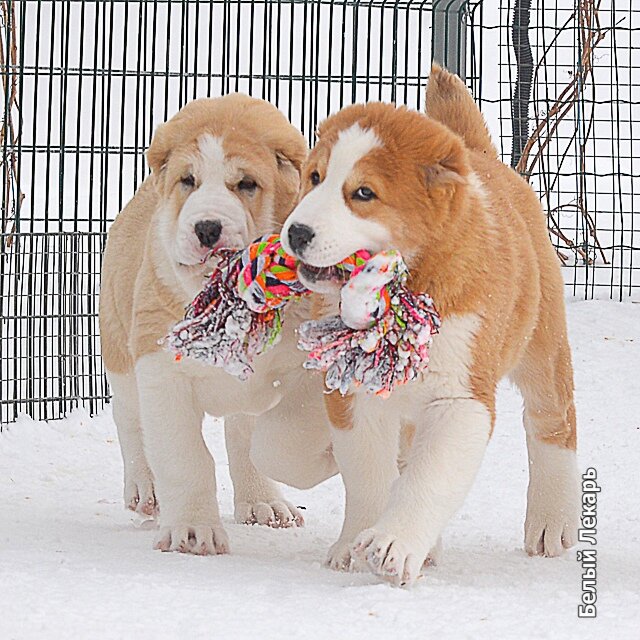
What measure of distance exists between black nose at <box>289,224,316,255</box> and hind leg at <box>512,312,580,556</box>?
0.95m

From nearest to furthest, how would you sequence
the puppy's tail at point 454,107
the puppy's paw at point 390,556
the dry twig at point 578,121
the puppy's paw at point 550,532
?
the puppy's paw at point 390,556 → the puppy's paw at point 550,532 → the puppy's tail at point 454,107 → the dry twig at point 578,121

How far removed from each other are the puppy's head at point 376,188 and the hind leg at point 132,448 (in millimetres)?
1206

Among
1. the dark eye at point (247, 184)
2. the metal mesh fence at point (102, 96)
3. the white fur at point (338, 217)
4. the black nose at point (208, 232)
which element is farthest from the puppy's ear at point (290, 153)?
the metal mesh fence at point (102, 96)

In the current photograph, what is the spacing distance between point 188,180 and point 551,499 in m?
1.18

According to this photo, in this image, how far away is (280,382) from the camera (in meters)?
2.76

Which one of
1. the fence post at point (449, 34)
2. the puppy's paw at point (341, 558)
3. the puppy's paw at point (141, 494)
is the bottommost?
the puppy's paw at point (141, 494)

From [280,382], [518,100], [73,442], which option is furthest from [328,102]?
[280,382]

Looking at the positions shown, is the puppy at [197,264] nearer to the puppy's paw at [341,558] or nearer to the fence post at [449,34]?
the puppy's paw at [341,558]

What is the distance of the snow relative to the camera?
182 cm

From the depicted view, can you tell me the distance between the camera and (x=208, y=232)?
2.42 m

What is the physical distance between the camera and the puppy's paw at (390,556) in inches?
81.7

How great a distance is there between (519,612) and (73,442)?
2.89 m

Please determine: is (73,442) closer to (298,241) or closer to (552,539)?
(552,539)

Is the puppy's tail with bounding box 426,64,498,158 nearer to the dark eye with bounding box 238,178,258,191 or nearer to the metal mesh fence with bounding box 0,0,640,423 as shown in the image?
the dark eye with bounding box 238,178,258,191
